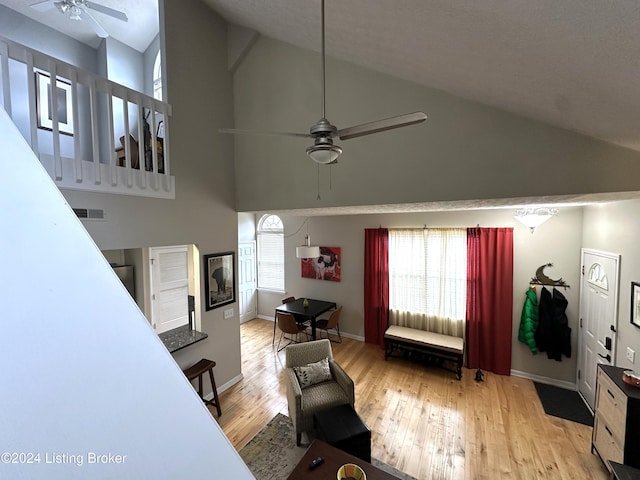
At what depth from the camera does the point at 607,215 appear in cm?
313

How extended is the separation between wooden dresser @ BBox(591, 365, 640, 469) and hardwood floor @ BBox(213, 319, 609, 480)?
0.34 m

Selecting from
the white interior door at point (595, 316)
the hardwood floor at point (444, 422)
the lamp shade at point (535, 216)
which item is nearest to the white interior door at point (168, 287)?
the hardwood floor at point (444, 422)

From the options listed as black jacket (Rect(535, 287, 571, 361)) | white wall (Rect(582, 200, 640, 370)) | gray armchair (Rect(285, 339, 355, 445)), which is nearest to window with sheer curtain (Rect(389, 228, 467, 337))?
black jacket (Rect(535, 287, 571, 361))

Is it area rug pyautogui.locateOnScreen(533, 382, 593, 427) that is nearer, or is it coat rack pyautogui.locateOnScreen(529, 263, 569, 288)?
area rug pyautogui.locateOnScreen(533, 382, 593, 427)

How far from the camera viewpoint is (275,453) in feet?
9.27

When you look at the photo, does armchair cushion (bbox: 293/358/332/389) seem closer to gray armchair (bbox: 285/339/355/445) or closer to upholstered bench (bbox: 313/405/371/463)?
gray armchair (bbox: 285/339/355/445)

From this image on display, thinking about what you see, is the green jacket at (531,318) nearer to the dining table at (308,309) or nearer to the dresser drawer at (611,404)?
the dresser drawer at (611,404)

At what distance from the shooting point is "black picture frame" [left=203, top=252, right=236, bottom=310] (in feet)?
12.0

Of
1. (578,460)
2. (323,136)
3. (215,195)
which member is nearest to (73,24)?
(215,195)

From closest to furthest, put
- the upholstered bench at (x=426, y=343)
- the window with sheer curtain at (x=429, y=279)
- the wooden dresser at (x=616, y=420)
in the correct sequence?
1. the wooden dresser at (x=616, y=420)
2. the upholstered bench at (x=426, y=343)
3. the window with sheer curtain at (x=429, y=279)

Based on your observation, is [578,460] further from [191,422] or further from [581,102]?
[191,422]

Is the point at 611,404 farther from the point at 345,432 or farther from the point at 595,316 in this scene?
the point at 345,432

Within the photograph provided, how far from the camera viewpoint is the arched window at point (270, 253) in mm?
6680

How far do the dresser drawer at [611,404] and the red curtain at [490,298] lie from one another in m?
1.55
